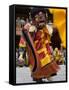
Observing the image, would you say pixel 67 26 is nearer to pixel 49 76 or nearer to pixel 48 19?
pixel 48 19

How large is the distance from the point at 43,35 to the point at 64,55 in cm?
16

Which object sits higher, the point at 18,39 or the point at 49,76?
the point at 18,39

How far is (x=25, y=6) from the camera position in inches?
62.6

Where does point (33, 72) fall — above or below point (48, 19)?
below

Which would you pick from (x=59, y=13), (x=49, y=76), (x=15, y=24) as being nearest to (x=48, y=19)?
(x=59, y=13)

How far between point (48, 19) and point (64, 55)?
0.20 meters

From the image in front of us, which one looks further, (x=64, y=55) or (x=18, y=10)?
(x=64, y=55)

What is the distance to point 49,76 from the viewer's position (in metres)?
1.65
